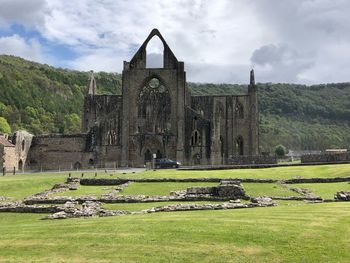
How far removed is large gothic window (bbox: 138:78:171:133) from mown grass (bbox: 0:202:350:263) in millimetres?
62226

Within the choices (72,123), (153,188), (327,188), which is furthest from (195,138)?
(72,123)

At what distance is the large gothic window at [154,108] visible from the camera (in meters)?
82.2

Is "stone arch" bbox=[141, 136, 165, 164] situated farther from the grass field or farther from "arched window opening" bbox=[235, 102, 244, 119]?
the grass field

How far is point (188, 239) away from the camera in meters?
15.9

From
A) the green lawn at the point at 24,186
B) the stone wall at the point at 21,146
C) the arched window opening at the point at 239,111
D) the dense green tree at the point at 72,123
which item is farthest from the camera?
the dense green tree at the point at 72,123

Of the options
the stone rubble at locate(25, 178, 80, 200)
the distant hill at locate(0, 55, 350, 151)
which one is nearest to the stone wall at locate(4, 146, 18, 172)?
the stone rubble at locate(25, 178, 80, 200)

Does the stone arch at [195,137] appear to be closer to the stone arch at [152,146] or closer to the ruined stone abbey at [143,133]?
the ruined stone abbey at [143,133]

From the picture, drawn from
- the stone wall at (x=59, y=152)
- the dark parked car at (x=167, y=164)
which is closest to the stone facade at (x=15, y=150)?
the stone wall at (x=59, y=152)

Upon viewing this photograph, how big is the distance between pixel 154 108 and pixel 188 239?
67.5m

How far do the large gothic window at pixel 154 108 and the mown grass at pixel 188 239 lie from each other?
204ft

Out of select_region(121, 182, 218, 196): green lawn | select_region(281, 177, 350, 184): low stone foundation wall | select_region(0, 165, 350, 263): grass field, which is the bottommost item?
select_region(0, 165, 350, 263): grass field

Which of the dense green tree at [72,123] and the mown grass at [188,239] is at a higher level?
the dense green tree at [72,123]

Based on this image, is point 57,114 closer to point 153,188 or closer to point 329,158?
point 329,158

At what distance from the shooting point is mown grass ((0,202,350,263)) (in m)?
14.3
